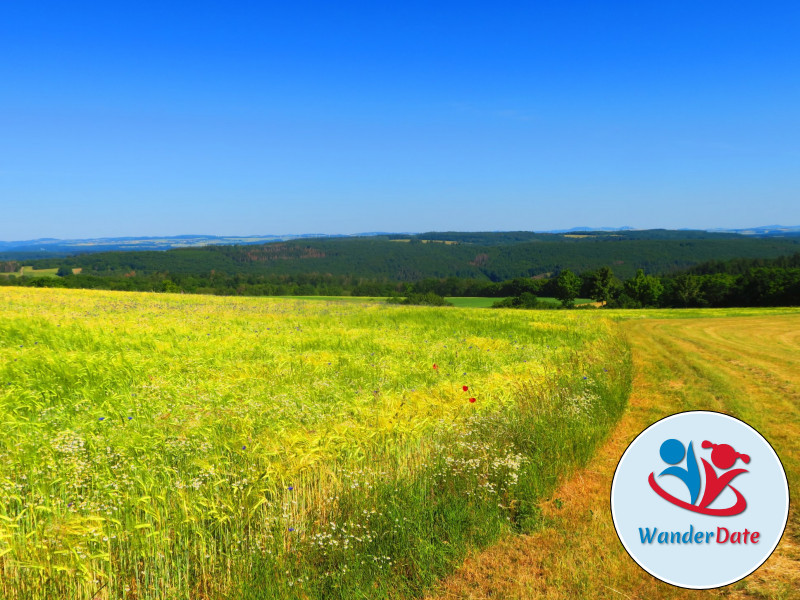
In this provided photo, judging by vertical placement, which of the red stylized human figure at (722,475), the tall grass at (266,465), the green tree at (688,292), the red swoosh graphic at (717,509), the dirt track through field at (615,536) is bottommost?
the green tree at (688,292)

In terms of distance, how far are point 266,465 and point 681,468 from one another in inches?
147

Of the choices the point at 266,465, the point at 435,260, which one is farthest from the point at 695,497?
the point at 435,260

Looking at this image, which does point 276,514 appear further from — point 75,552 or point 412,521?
point 75,552

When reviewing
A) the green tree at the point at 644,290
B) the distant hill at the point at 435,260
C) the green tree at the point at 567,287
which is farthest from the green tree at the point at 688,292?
the distant hill at the point at 435,260

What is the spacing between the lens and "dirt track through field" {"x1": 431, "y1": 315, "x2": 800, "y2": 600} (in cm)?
364

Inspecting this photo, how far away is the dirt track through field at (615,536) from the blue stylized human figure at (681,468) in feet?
2.87

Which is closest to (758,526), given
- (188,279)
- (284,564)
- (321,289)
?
(284,564)

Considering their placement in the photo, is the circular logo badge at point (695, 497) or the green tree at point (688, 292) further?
the green tree at point (688, 292)

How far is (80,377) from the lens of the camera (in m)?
7.77

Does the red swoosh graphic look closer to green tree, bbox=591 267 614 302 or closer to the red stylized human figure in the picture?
the red stylized human figure

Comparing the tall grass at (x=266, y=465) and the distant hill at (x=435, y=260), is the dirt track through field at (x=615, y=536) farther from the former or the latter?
the distant hill at (x=435, y=260)

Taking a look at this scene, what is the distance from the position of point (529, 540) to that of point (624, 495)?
1126 mm

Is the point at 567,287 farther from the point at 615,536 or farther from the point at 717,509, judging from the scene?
the point at 717,509

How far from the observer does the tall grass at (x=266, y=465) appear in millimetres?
3502
